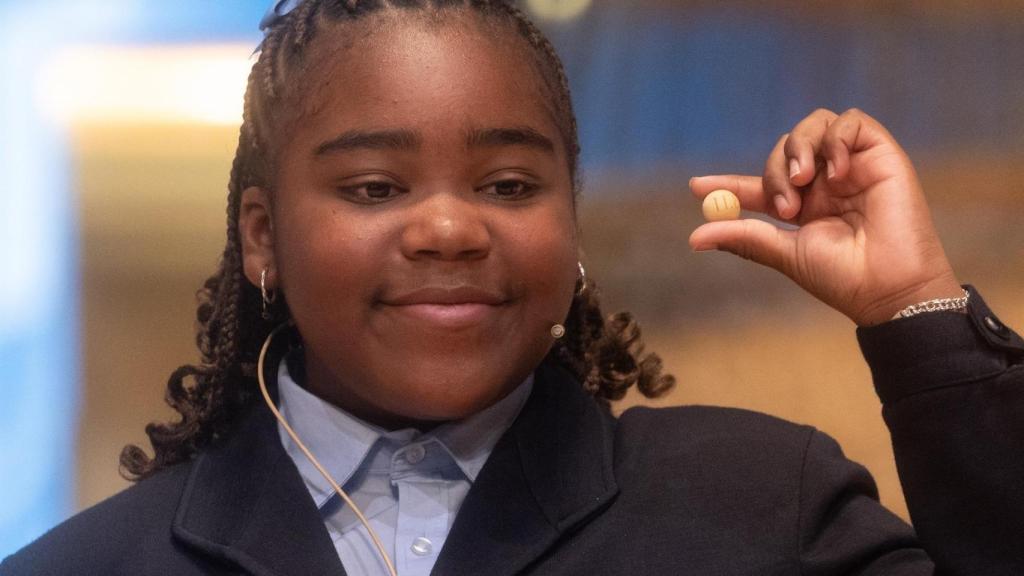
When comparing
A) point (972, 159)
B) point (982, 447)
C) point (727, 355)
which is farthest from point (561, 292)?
point (972, 159)

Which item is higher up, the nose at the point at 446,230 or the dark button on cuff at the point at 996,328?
the nose at the point at 446,230

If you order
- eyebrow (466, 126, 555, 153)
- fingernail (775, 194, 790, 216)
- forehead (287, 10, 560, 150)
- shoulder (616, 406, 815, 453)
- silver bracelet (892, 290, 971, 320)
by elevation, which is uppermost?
forehead (287, 10, 560, 150)

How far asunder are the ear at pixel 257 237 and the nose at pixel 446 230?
21 cm

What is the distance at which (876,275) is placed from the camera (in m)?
1.03

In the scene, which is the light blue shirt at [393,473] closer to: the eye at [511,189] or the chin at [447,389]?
the chin at [447,389]

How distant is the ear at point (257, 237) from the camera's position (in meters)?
1.25

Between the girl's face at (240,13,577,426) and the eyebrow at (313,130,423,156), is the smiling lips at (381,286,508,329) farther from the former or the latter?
the eyebrow at (313,130,423,156)

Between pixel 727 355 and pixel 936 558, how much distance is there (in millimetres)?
667

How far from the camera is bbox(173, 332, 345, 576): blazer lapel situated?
1.09 m

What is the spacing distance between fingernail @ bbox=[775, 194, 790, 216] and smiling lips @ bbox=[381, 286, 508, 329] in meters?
0.25

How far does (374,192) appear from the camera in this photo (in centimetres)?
112

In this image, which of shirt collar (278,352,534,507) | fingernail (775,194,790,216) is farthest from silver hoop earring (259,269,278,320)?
fingernail (775,194,790,216)

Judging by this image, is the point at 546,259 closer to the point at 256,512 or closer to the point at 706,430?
the point at 706,430

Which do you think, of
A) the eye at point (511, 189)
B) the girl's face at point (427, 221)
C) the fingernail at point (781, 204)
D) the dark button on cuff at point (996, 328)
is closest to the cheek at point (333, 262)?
the girl's face at point (427, 221)
